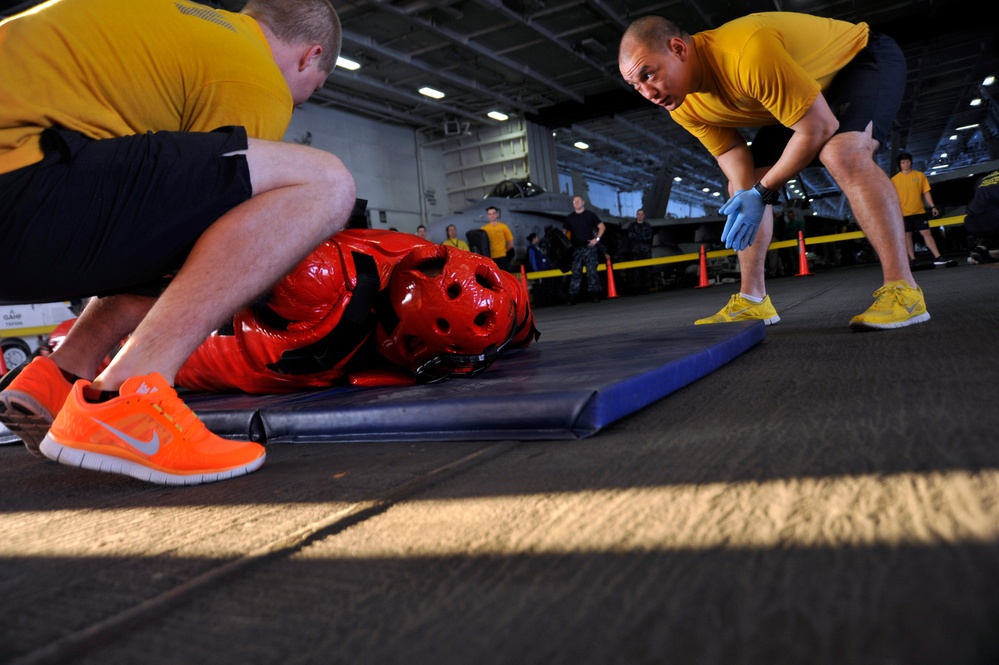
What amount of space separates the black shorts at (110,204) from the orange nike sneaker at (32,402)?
25 cm

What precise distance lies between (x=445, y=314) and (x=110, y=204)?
0.83 m

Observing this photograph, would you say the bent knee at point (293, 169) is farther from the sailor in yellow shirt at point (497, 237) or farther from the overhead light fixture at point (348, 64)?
the overhead light fixture at point (348, 64)

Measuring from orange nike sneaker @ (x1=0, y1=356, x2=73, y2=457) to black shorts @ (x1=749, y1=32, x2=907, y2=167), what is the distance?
2.85 m

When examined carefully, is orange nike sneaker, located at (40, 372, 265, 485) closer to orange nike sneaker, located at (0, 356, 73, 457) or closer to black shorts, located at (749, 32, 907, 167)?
orange nike sneaker, located at (0, 356, 73, 457)

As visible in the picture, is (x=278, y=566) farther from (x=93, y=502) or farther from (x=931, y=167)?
(x=931, y=167)

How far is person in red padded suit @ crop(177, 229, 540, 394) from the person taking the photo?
1747 mm

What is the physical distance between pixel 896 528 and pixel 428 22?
13808mm

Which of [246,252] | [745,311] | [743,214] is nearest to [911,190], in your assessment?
[745,311]

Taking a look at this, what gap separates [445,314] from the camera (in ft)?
5.72

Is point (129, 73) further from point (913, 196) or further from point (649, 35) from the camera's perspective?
point (913, 196)

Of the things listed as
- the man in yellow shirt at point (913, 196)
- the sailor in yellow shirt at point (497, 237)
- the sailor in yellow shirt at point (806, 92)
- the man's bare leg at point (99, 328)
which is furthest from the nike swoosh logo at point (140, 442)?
the sailor in yellow shirt at point (497, 237)

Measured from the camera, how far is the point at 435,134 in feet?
67.4

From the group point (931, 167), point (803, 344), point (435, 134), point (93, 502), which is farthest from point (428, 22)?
point (931, 167)

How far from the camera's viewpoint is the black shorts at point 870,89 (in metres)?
2.52
